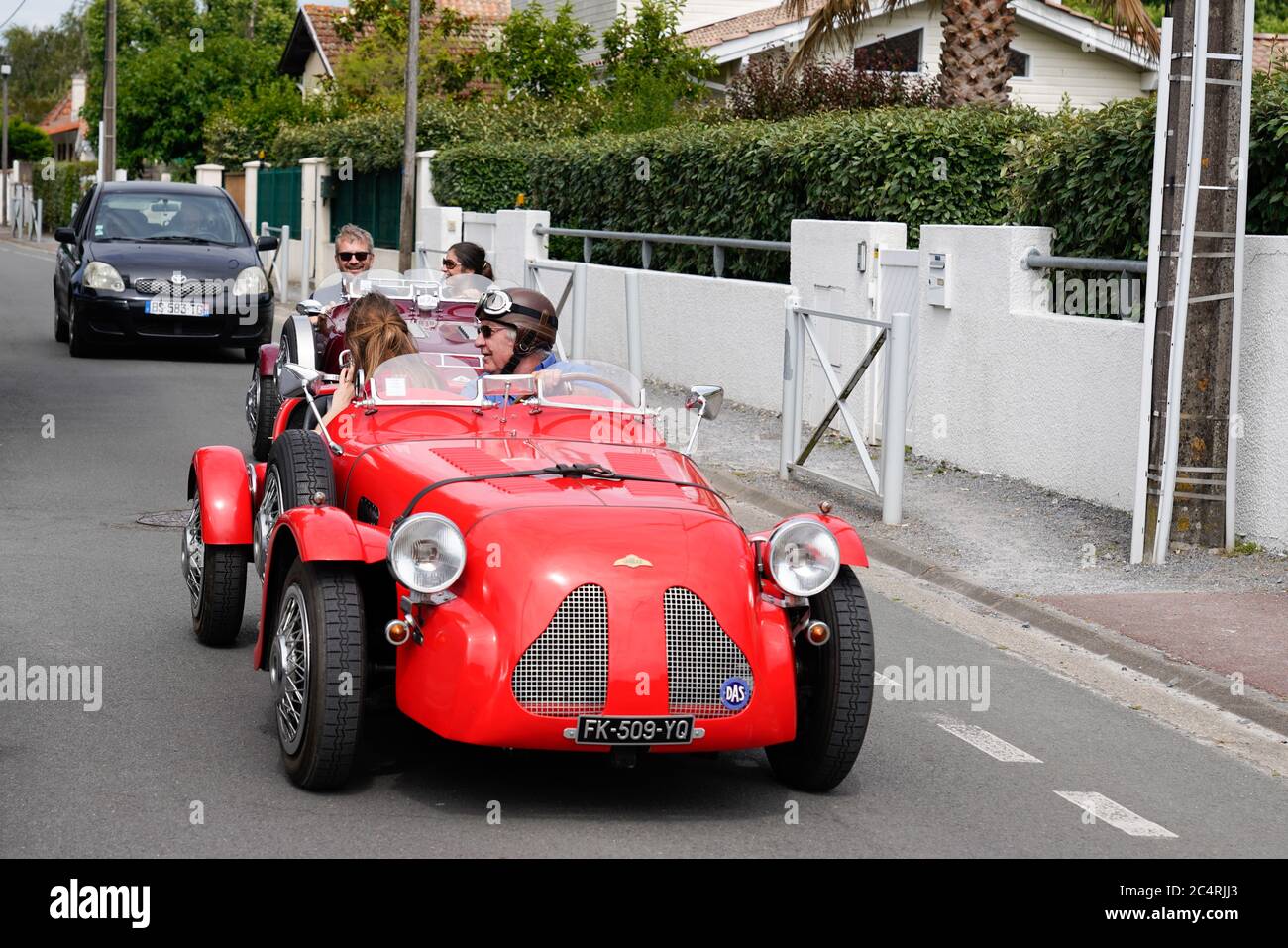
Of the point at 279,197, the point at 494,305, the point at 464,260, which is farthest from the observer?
the point at 279,197

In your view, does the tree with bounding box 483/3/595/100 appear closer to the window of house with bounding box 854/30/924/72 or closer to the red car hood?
the window of house with bounding box 854/30/924/72

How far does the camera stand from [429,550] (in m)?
5.55

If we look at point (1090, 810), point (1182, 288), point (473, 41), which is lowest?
point (1090, 810)

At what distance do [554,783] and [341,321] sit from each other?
512 cm

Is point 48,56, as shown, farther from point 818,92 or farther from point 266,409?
point 266,409

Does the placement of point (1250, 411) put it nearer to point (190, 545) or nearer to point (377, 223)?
point (190, 545)

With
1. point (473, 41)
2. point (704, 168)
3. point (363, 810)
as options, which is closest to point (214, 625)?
point (363, 810)

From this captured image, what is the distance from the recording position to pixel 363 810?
562cm

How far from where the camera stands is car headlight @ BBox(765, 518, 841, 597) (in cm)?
575

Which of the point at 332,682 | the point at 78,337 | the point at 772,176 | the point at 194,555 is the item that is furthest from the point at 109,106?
the point at 332,682

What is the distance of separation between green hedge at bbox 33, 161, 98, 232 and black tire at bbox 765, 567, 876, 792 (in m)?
55.1

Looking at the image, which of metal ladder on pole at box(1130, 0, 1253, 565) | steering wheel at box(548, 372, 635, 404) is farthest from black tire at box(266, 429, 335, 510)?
metal ladder on pole at box(1130, 0, 1253, 565)

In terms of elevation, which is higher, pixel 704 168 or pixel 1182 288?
pixel 704 168

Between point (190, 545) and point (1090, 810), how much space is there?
12.7ft
